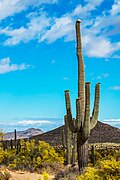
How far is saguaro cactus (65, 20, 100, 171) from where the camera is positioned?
18.1 meters

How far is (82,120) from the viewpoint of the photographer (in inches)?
726

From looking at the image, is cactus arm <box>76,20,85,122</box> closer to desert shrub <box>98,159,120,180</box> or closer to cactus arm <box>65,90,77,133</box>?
cactus arm <box>65,90,77,133</box>

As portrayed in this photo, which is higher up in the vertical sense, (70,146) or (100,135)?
(100,135)

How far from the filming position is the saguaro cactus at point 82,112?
18141 mm

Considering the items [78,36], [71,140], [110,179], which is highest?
[78,36]

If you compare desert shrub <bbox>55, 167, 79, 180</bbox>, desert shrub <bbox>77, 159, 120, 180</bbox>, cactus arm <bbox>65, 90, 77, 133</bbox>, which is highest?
cactus arm <bbox>65, 90, 77, 133</bbox>

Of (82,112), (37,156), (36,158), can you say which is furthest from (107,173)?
(37,156)

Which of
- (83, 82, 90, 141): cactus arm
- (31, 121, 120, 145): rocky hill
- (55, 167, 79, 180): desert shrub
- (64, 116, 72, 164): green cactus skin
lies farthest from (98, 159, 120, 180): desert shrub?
(31, 121, 120, 145): rocky hill

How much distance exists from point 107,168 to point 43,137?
5630 cm

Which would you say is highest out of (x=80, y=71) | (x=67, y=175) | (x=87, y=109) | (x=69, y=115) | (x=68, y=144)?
(x=80, y=71)

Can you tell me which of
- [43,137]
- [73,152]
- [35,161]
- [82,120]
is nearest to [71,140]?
[73,152]

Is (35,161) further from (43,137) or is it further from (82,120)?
(43,137)

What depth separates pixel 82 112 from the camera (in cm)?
1827

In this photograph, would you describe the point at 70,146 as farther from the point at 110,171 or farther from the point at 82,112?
the point at 110,171
